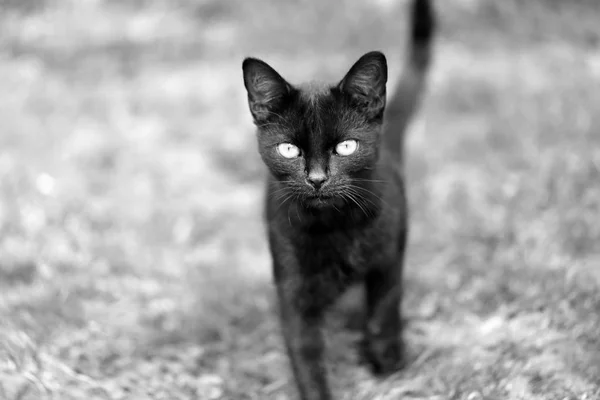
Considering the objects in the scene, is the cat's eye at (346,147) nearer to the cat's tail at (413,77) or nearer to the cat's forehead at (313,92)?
the cat's forehead at (313,92)

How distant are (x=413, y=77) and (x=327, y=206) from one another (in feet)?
4.38

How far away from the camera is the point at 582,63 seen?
18.0ft

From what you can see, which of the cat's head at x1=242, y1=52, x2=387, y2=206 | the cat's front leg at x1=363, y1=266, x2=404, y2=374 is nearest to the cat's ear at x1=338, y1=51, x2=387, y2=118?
the cat's head at x1=242, y1=52, x2=387, y2=206

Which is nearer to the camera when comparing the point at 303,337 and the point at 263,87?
the point at 263,87

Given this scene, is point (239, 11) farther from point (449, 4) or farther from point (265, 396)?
point (265, 396)

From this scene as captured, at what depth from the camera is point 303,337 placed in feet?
8.41

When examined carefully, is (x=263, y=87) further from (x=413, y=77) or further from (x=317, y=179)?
(x=413, y=77)

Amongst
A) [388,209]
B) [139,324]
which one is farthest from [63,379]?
[388,209]

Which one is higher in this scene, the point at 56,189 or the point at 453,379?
the point at 56,189

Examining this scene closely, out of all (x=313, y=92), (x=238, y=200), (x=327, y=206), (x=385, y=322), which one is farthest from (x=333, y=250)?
(x=238, y=200)

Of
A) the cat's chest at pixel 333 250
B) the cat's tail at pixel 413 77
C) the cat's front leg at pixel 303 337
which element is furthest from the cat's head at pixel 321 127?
the cat's tail at pixel 413 77

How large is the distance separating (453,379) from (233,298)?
1374mm

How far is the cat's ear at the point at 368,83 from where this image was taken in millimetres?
2305

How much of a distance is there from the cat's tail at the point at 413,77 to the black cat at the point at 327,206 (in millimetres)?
417
